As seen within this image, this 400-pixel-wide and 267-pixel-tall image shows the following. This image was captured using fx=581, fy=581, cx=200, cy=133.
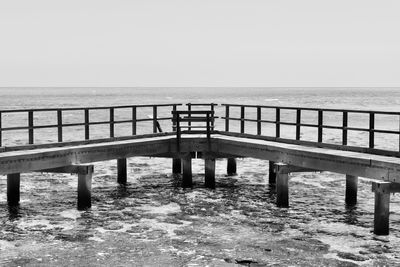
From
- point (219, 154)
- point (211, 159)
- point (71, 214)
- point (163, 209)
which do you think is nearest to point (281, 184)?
point (163, 209)

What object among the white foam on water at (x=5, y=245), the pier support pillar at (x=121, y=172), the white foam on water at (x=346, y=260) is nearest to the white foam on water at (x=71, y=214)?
the white foam on water at (x=5, y=245)

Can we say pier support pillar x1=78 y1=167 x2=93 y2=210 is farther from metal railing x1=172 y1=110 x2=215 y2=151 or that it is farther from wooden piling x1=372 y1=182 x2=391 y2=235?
wooden piling x1=372 y1=182 x2=391 y2=235

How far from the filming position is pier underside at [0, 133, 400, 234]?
12.9 meters

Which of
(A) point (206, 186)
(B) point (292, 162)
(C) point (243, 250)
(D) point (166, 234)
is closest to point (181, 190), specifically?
(A) point (206, 186)

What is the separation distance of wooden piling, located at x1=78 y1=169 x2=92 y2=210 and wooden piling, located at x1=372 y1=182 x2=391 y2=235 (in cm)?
725

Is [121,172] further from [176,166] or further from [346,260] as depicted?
[346,260]

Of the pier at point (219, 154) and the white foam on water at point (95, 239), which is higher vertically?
the pier at point (219, 154)

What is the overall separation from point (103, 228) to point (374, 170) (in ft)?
20.7

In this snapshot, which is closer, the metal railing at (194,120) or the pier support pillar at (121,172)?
the metal railing at (194,120)

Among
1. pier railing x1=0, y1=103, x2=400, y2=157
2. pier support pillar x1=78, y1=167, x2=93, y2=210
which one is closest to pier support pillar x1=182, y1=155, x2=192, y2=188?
pier railing x1=0, y1=103, x2=400, y2=157

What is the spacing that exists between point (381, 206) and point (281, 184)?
3.71m

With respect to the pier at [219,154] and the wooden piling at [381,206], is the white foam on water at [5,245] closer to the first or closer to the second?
the pier at [219,154]

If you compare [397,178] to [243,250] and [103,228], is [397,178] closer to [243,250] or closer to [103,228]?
[243,250]

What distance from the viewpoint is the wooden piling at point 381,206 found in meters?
12.3
